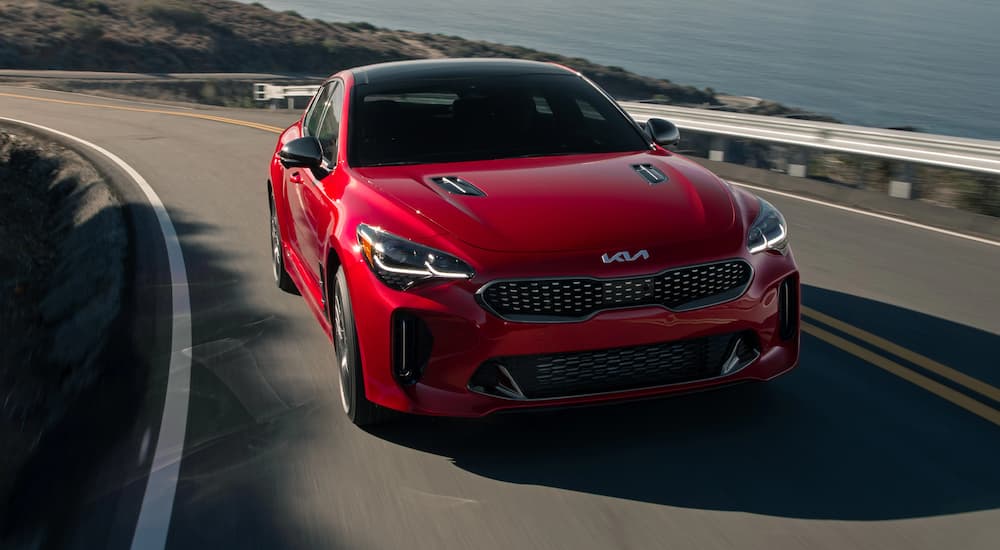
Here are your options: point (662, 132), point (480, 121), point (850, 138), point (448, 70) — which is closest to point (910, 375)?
point (662, 132)

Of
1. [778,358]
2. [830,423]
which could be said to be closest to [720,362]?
[778,358]

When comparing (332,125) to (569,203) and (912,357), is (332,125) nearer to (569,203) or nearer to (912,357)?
(569,203)

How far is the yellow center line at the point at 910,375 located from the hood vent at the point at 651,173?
5.15 ft

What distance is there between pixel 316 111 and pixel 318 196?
1.55 meters

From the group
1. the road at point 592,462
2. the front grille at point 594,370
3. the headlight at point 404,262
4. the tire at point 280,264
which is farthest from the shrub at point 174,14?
the front grille at point 594,370

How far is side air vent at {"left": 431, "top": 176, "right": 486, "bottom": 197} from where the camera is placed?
17.3 ft

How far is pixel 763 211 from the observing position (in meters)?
5.34

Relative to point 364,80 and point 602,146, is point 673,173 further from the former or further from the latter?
point 364,80

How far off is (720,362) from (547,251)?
0.89 metres

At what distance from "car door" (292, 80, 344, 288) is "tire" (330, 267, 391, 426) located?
0.48 m

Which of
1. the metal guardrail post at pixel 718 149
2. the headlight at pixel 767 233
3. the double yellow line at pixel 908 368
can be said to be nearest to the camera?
the headlight at pixel 767 233

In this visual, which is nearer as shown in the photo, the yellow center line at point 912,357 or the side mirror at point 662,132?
the yellow center line at point 912,357

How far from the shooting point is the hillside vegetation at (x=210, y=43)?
6222 centimetres

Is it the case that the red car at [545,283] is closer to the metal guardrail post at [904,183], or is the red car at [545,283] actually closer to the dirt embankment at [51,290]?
the dirt embankment at [51,290]
